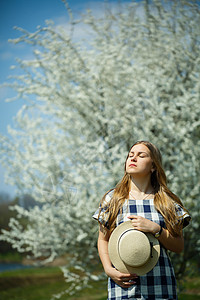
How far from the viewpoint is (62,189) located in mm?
4109

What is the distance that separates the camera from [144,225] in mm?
1555

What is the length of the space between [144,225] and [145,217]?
0.39 ft

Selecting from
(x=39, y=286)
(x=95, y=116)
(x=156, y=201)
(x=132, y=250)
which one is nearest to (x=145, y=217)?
(x=156, y=201)

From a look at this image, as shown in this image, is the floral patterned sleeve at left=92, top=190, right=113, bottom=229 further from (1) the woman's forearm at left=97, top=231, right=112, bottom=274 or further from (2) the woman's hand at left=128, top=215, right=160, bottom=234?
(2) the woman's hand at left=128, top=215, right=160, bottom=234

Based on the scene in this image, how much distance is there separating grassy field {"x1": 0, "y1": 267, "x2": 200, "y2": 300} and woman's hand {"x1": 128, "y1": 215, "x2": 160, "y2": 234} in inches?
223

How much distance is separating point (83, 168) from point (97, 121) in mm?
868

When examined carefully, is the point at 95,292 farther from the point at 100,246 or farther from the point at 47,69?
the point at 100,246

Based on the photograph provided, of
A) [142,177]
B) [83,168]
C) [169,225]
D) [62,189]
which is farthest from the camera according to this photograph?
[62,189]

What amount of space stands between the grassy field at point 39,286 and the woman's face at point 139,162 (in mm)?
5626

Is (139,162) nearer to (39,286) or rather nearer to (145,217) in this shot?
(145,217)

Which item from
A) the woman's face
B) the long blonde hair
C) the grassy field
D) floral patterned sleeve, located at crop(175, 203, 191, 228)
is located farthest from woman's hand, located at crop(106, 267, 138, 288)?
the grassy field

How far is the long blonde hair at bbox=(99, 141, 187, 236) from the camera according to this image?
1.66 metres

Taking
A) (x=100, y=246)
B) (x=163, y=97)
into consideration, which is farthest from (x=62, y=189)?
(x=100, y=246)

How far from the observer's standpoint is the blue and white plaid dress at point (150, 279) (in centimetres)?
157
